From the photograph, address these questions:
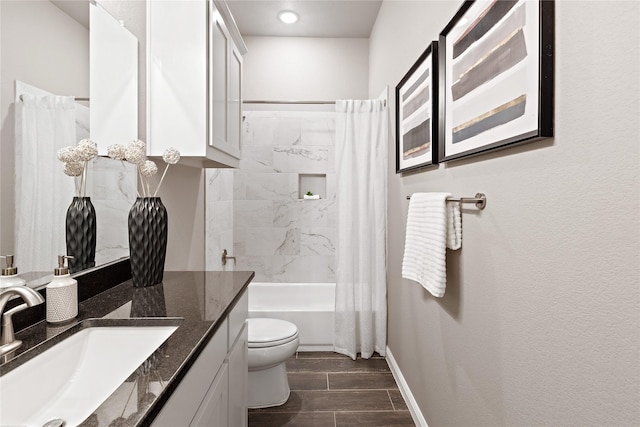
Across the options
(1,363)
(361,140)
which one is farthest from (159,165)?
(361,140)

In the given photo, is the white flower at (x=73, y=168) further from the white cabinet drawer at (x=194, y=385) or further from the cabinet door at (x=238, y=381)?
the cabinet door at (x=238, y=381)

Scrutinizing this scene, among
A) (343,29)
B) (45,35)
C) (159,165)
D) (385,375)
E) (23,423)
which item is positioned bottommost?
(385,375)

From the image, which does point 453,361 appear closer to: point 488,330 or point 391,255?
point 488,330

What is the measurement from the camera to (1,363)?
0.88 meters

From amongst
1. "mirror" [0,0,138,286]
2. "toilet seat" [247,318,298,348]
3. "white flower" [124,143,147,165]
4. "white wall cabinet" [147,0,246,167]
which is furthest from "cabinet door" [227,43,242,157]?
"toilet seat" [247,318,298,348]

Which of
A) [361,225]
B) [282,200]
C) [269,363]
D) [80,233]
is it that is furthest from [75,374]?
[282,200]

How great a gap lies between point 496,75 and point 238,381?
1490mm

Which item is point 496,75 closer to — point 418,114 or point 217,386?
point 418,114

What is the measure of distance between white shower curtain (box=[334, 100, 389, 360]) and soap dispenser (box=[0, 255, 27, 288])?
2341mm

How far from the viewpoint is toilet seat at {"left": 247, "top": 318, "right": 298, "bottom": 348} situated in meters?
2.32

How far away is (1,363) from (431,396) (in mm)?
1752

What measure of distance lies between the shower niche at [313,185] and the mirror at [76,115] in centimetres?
228

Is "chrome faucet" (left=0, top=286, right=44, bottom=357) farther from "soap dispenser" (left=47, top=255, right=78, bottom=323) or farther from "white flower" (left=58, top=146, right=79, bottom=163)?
"white flower" (left=58, top=146, right=79, bottom=163)

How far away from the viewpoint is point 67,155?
1.31 metres
